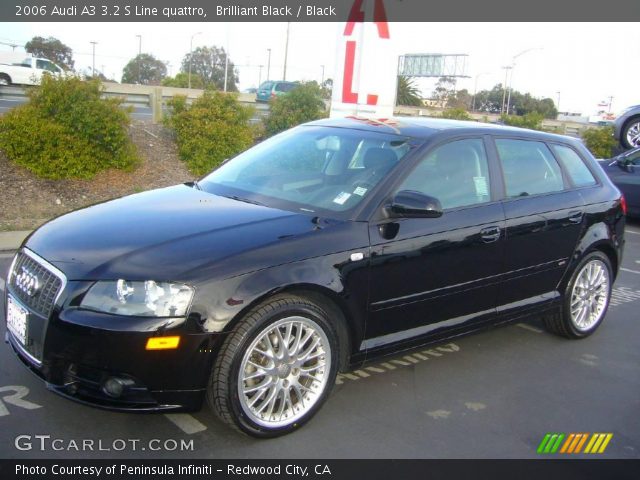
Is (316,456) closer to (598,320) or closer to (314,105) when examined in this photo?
(598,320)

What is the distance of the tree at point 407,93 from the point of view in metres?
44.8

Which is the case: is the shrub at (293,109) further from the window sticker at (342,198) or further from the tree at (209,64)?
the tree at (209,64)

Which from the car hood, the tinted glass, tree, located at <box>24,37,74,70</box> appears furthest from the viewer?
tree, located at <box>24,37,74,70</box>

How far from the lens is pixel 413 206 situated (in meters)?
4.02

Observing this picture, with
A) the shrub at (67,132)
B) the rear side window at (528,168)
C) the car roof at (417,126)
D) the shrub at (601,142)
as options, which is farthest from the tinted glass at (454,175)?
the shrub at (601,142)

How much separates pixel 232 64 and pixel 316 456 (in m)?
75.3

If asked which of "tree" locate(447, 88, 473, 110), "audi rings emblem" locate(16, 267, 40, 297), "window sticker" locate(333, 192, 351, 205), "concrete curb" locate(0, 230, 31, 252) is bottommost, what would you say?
"concrete curb" locate(0, 230, 31, 252)

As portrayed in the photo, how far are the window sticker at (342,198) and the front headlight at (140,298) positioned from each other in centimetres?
123

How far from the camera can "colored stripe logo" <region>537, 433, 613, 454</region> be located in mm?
3861

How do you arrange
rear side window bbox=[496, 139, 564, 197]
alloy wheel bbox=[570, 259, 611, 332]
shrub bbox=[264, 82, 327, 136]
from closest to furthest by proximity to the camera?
rear side window bbox=[496, 139, 564, 197] → alloy wheel bbox=[570, 259, 611, 332] → shrub bbox=[264, 82, 327, 136]

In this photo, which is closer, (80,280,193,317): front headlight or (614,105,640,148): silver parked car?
(80,280,193,317): front headlight
